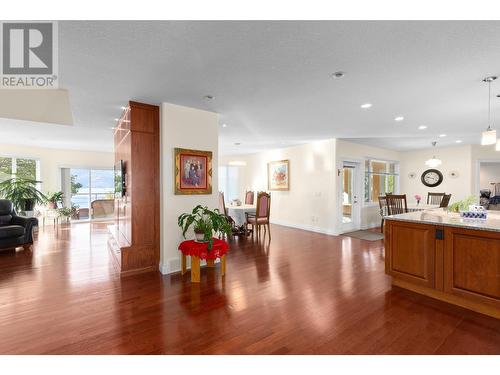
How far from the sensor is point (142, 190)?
358 cm

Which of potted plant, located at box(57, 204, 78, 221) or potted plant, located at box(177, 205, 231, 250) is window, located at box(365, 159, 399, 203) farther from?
potted plant, located at box(57, 204, 78, 221)

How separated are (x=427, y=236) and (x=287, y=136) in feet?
12.1

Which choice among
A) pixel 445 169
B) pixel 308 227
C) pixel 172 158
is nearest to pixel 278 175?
pixel 308 227

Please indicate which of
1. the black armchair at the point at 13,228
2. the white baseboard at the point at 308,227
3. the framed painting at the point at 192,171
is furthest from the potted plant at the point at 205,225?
the white baseboard at the point at 308,227

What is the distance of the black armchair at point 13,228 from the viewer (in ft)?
14.6

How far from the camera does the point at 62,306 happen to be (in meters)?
2.59

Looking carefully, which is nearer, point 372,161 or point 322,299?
point 322,299

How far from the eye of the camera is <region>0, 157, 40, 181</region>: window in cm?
708

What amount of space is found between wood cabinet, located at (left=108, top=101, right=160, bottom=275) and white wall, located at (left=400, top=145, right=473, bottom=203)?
8.07 m

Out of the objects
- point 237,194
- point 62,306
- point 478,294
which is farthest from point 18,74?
point 237,194

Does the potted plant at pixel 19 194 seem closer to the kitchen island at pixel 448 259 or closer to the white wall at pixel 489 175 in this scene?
the kitchen island at pixel 448 259

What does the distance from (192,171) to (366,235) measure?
4.66m

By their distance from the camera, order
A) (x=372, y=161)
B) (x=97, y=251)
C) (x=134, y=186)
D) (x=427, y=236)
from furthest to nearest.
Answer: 1. (x=372, y=161)
2. (x=97, y=251)
3. (x=134, y=186)
4. (x=427, y=236)
